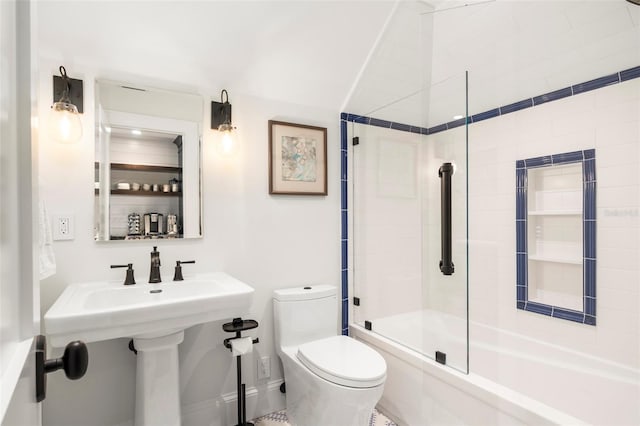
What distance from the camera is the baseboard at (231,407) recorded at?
190cm

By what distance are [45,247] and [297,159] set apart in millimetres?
1374

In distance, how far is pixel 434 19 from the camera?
207 cm

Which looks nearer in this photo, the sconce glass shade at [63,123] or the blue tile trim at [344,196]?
the sconce glass shade at [63,123]

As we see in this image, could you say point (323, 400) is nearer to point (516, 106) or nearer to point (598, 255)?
point (598, 255)

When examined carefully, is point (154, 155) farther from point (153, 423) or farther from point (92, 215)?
point (153, 423)

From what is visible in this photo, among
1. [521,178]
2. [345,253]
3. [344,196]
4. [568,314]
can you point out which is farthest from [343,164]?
[568,314]

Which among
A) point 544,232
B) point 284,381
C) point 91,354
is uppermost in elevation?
point 544,232

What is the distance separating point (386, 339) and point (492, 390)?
28.2 inches

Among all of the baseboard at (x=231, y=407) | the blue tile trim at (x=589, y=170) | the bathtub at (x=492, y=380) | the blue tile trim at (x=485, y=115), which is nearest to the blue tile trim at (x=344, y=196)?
the bathtub at (x=492, y=380)

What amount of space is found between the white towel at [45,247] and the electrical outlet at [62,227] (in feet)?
0.43

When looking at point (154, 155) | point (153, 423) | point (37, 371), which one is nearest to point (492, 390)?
point (153, 423)

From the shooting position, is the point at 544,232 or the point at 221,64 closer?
the point at 221,64

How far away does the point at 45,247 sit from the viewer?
143cm

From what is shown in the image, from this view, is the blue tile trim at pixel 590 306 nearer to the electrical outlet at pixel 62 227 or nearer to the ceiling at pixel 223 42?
the ceiling at pixel 223 42
